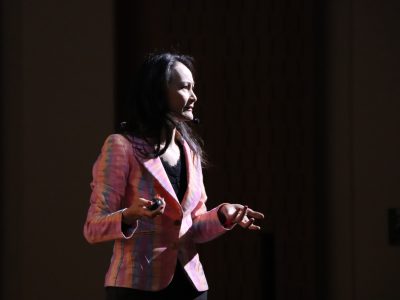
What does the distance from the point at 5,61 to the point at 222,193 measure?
170cm

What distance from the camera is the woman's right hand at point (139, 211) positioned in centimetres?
258

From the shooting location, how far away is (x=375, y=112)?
18.9ft

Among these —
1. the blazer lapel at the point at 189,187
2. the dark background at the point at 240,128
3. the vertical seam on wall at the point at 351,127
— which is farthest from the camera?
the vertical seam on wall at the point at 351,127

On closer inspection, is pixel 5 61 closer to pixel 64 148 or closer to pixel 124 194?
pixel 64 148

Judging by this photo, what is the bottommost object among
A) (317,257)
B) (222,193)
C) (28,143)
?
(317,257)

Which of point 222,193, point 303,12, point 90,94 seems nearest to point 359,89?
point 303,12

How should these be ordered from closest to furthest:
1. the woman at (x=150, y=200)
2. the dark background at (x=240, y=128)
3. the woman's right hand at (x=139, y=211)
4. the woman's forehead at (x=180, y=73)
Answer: the woman's right hand at (x=139, y=211) < the woman at (x=150, y=200) < the woman's forehead at (x=180, y=73) < the dark background at (x=240, y=128)

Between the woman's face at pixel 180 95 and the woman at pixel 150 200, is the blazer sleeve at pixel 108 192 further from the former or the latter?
the woman's face at pixel 180 95

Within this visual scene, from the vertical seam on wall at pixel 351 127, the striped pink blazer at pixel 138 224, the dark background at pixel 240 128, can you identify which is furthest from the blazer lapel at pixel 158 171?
the vertical seam on wall at pixel 351 127

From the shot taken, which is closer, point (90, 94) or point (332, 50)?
point (90, 94)

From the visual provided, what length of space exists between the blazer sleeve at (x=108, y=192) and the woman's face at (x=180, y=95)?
27 centimetres

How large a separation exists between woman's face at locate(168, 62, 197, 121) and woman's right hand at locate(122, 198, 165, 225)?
493 millimetres

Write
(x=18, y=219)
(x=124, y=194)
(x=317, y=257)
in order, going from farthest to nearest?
(x=317, y=257) < (x=18, y=219) < (x=124, y=194)

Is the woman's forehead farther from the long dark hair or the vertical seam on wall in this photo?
the vertical seam on wall
